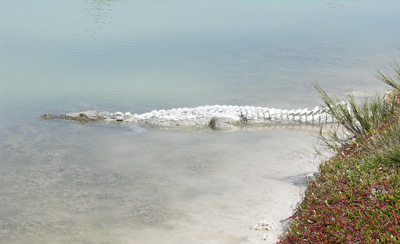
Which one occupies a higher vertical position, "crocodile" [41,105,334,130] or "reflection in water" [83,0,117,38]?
"reflection in water" [83,0,117,38]

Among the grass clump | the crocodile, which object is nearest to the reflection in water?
the crocodile

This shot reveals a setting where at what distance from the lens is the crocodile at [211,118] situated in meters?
10.4

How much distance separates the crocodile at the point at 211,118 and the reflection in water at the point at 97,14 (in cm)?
908

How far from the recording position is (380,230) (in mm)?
4375

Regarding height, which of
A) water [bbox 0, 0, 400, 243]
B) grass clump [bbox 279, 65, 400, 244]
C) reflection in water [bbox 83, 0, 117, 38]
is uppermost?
grass clump [bbox 279, 65, 400, 244]

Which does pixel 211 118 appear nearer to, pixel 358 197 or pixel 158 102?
pixel 158 102

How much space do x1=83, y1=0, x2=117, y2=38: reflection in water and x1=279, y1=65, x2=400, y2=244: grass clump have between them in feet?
48.4

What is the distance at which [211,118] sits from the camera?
10.5 metres

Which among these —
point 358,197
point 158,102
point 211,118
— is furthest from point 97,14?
point 358,197

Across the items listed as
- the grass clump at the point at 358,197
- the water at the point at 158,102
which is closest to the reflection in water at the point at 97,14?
the water at the point at 158,102

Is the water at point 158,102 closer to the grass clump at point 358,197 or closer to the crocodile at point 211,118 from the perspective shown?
the crocodile at point 211,118

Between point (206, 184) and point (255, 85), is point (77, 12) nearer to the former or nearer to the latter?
point (255, 85)

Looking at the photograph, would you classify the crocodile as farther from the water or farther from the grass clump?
the grass clump

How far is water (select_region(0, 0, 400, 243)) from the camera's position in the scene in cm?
658
